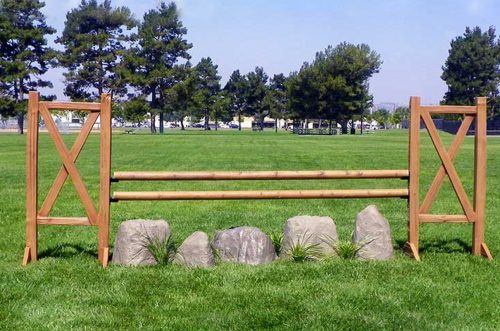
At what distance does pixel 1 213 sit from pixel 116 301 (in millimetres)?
6354

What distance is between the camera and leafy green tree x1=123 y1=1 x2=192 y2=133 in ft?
293

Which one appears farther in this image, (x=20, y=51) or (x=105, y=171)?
(x=20, y=51)

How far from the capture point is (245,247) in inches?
300

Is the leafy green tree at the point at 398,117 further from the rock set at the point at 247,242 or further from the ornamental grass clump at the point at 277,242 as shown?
the rock set at the point at 247,242

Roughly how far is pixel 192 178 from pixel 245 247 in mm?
1091

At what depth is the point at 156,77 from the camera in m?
89.8

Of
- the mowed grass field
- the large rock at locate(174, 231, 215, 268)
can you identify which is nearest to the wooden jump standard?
the mowed grass field

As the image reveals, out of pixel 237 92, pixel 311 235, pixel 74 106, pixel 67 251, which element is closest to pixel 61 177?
pixel 74 106

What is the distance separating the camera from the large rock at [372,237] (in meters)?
7.82

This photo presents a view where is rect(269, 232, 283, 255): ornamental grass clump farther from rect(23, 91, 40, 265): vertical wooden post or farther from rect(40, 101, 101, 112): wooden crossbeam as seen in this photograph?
rect(23, 91, 40, 265): vertical wooden post

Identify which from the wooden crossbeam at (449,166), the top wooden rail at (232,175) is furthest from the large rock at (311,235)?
the wooden crossbeam at (449,166)

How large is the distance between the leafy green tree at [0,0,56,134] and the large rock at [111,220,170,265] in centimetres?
7291

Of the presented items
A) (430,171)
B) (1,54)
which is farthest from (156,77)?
(430,171)

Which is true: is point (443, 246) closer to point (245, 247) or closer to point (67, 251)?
point (245, 247)
